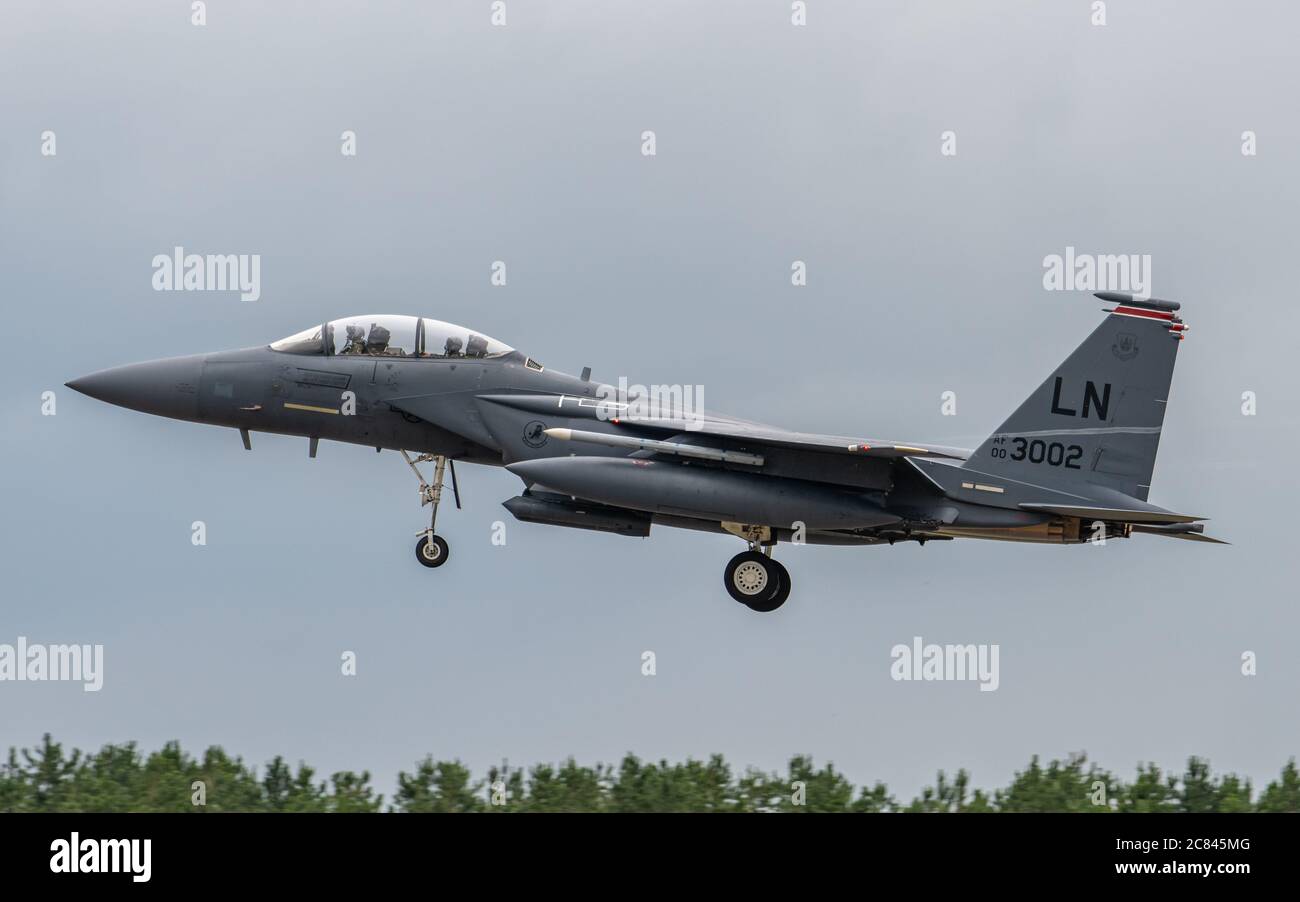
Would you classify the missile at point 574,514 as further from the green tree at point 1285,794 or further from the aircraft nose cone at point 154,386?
the green tree at point 1285,794

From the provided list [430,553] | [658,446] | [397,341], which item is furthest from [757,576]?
[397,341]

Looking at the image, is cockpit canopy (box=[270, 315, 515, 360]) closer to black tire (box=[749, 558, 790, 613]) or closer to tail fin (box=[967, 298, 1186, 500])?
black tire (box=[749, 558, 790, 613])

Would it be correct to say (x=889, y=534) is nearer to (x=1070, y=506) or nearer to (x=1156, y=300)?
(x=1070, y=506)

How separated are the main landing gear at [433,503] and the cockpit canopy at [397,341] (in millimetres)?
1263

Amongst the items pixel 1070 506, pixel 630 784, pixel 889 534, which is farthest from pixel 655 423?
pixel 630 784

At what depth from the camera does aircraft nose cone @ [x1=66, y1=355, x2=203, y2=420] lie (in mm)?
21359

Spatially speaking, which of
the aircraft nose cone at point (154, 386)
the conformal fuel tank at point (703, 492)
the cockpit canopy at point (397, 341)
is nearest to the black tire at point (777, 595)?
the conformal fuel tank at point (703, 492)

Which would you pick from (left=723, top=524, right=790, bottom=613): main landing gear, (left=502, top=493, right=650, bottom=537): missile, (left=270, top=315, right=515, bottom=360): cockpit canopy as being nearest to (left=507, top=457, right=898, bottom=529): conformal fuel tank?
(left=502, top=493, right=650, bottom=537): missile

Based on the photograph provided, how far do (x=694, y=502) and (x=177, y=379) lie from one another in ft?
21.0

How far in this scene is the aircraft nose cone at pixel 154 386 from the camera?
70.1ft

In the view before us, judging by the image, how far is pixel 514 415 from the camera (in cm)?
2092

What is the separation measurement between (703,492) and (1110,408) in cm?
468

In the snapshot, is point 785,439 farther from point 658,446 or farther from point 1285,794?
point 1285,794
